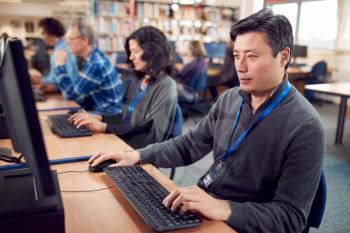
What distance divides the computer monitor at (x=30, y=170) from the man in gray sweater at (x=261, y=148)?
35 cm

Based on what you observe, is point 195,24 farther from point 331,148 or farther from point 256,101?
point 256,101

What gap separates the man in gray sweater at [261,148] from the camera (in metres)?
1.00

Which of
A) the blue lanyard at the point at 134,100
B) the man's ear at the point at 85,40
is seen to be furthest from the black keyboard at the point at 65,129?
the man's ear at the point at 85,40

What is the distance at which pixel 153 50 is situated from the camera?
81.7 inches

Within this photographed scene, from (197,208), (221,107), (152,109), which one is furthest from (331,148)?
(197,208)

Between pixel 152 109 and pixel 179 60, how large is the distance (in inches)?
184

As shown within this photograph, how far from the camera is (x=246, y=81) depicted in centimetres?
118

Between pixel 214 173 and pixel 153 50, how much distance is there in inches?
40.0

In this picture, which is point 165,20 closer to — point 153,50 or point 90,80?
point 90,80

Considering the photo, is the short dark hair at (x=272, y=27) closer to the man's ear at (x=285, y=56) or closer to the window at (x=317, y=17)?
the man's ear at (x=285, y=56)

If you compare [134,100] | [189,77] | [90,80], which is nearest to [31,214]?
[134,100]

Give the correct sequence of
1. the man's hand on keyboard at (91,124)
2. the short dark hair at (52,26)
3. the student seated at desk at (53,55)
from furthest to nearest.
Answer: the short dark hair at (52,26) < the student seated at desk at (53,55) < the man's hand on keyboard at (91,124)

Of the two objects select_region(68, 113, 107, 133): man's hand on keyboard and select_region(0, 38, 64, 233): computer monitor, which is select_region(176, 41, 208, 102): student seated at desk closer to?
select_region(68, 113, 107, 133): man's hand on keyboard

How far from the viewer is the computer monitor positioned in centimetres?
64
